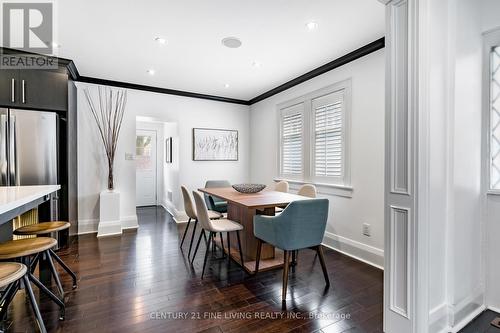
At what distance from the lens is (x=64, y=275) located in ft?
8.09

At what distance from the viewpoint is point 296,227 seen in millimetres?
2020

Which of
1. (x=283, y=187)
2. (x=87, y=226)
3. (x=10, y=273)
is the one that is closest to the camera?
(x=10, y=273)

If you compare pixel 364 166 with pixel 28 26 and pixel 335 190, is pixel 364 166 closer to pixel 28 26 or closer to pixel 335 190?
pixel 335 190

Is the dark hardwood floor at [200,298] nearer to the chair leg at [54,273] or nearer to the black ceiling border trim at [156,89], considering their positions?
the chair leg at [54,273]

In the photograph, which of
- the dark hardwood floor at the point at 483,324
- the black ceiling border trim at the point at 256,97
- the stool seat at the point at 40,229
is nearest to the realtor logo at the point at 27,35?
the black ceiling border trim at the point at 256,97

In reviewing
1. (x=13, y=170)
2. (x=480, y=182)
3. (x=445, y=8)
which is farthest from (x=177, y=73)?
(x=480, y=182)

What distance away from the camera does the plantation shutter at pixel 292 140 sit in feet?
13.0

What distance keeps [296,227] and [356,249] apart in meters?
1.43

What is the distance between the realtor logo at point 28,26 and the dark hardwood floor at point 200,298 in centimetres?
253

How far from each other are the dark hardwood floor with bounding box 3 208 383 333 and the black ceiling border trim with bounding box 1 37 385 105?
250cm

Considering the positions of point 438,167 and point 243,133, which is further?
point 243,133

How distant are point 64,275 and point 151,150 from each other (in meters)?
4.10

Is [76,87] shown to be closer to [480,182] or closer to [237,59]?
[237,59]

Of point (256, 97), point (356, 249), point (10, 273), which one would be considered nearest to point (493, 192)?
point (356, 249)
